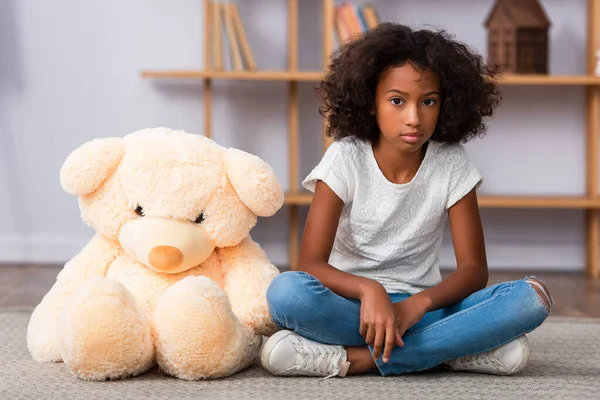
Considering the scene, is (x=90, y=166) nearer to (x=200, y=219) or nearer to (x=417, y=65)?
(x=200, y=219)

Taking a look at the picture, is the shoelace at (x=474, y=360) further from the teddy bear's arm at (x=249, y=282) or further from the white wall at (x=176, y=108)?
the white wall at (x=176, y=108)

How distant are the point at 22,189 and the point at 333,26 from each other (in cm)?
110

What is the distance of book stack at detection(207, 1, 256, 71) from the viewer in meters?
2.69

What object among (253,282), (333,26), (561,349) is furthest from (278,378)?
(333,26)

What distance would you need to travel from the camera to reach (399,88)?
4.65 feet

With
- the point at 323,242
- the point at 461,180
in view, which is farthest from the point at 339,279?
the point at 461,180

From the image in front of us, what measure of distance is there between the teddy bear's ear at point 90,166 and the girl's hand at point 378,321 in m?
0.44

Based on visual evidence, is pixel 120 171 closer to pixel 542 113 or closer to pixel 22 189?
pixel 22 189

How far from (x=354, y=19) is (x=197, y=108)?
0.57 m

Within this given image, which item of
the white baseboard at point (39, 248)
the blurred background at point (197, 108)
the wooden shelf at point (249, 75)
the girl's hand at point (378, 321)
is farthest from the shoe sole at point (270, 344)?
the white baseboard at point (39, 248)

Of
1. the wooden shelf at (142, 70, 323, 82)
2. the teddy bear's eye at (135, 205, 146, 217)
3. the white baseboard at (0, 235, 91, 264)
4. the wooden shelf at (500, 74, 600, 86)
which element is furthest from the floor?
the teddy bear's eye at (135, 205, 146, 217)

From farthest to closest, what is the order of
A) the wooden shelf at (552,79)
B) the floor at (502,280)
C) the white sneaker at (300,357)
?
1. the wooden shelf at (552,79)
2. the floor at (502,280)
3. the white sneaker at (300,357)

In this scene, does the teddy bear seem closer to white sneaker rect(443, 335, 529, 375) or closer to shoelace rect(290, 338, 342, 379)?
shoelace rect(290, 338, 342, 379)

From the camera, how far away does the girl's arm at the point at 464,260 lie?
1364mm
